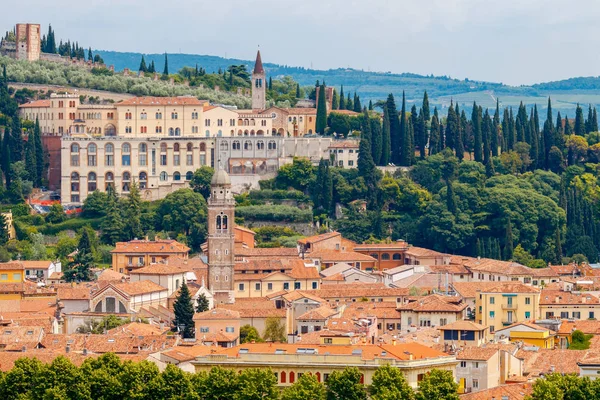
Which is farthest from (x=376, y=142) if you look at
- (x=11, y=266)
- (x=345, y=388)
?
(x=345, y=388)

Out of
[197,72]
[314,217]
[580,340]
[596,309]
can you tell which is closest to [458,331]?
[580,340]

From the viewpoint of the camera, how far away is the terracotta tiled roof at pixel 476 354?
6469 cm

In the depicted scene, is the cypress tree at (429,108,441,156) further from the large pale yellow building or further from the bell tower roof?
the large pale yellow building

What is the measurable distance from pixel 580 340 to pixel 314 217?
38480 mm

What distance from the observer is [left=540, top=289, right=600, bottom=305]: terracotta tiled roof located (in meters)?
84.8

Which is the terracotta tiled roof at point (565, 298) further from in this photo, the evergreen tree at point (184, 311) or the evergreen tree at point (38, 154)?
the evergreen tree at point (38, 154)

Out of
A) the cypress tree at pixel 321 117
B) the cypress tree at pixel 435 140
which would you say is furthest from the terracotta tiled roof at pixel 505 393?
the cypress tree at pixel 321 117

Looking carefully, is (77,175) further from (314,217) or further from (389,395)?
(389,395)

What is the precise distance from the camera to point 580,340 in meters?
75.7

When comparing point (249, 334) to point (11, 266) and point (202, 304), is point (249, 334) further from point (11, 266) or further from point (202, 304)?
point (11, 266)

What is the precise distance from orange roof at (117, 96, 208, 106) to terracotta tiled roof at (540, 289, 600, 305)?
39617mm

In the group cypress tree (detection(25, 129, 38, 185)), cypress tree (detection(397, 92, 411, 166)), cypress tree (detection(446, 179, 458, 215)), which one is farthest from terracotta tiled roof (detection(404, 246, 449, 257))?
cypress tree (detection(25, 129, 38, 185))

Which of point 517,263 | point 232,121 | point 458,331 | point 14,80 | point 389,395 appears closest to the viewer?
point 389,395

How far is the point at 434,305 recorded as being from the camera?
81375 mm
